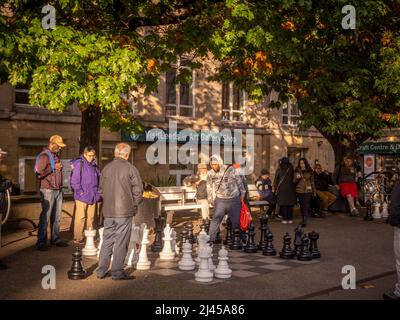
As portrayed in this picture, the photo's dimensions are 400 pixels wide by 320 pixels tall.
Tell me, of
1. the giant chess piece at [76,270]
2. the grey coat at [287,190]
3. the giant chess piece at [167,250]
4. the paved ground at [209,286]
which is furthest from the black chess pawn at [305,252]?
the grey coat at [287,190]

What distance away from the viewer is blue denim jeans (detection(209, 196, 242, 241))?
10805 millimetres

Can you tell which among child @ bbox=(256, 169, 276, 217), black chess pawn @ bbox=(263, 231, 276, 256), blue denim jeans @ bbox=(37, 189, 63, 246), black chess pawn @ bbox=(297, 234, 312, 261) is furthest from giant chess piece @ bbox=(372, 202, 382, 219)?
blue denim jeans @ bbox=(37, 189, 63, 246)

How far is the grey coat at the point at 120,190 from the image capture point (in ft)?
25.7

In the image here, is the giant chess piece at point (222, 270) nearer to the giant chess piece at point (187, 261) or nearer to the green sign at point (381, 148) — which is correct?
the giant chess piece at point (187, 261)

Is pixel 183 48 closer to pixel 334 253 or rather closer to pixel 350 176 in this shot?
pixel 334 253

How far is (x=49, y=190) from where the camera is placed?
10.5 m

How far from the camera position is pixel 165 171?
2588cm

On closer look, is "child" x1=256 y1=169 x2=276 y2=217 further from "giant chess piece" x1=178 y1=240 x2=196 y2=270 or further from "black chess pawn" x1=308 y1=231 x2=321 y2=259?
"giant chess piece" x1=178 y1=240 x2=196 y2=270

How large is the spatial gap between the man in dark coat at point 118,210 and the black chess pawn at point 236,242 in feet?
11.0

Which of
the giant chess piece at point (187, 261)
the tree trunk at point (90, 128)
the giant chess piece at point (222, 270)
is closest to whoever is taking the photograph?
the giant chess piece at point (222, 270)

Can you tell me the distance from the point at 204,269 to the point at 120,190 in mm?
1605

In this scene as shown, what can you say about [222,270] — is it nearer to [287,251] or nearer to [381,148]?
[287,251]

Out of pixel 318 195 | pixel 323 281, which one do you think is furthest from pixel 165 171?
pixel 323 281
